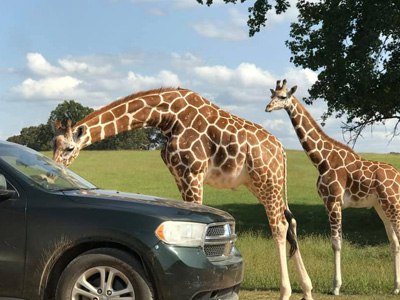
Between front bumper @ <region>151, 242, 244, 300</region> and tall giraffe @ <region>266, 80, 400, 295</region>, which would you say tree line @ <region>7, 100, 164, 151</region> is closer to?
tall giraffe @ <region>266, 80, 400, 295</region>

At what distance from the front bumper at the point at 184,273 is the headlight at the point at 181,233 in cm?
6

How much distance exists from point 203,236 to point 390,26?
13.8 metres

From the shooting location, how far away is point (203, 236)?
597 centimetres

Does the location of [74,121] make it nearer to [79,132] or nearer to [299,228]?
[299,228]

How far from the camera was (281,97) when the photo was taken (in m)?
11.7

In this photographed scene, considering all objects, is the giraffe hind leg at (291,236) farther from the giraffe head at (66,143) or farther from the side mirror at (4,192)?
the side mirror at (4,192)

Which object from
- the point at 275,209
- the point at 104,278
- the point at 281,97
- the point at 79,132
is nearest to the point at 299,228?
the point at 281,97

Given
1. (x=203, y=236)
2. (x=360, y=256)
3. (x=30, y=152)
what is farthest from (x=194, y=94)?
(x=360, y=256)

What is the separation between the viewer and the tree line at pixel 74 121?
217 ft

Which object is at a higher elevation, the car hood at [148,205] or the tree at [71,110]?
the tree at [71,110]

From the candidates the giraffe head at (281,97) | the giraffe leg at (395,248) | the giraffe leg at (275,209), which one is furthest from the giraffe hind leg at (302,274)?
the giraffe head at (281,97)

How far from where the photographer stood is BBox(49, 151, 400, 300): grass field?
1095cm

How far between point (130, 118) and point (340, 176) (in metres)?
4.33

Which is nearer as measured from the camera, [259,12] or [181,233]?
[181,233]
